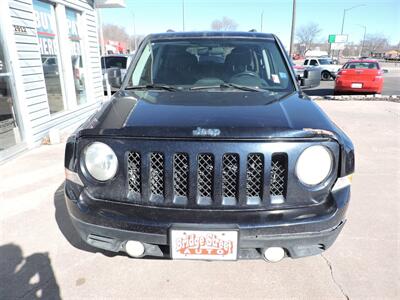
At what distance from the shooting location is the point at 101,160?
197cm

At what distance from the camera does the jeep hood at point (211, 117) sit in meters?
1.87

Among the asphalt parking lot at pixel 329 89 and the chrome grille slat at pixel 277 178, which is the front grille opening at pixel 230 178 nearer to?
the chrome grille slat at pixel 277 178

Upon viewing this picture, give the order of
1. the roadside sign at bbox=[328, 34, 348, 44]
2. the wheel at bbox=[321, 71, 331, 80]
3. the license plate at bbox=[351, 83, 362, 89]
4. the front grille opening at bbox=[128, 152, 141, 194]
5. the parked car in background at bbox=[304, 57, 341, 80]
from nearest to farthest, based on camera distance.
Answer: the front grille opening at bbox=[128, 152, 141, 194] < the license plate at bbox=[351, 83, 362, 89] < the parked car in background at bbox=[304, 57, 341, 80] < the wheel at bbox=[321, 71, 331, 80] < the roadside sign at bbox=[328, 34, 348, 44]

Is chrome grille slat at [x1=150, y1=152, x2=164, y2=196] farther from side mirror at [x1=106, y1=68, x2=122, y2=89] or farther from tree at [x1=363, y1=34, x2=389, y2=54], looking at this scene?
tree at [x1=363, y1=34, x2=389, y2=54]

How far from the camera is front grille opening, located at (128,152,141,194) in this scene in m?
1.94

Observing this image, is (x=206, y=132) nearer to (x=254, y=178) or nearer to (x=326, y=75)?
(x=254, y=178)

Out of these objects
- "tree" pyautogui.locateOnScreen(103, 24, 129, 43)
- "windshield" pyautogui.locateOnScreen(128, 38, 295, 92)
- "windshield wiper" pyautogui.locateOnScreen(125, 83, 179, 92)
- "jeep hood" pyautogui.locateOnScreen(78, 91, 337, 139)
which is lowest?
"jeep hood" pyautogui.locateOnScreen(78, 91, 337, 139)

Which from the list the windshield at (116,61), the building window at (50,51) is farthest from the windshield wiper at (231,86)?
the windshield at (116,61)

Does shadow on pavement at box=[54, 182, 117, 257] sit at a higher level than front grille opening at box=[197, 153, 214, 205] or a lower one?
lower

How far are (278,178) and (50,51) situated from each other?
21.3ft

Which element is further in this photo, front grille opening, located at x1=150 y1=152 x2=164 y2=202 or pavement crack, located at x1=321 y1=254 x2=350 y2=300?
pavement crack, located at x1=321 y1=254 x2=350 y2=300

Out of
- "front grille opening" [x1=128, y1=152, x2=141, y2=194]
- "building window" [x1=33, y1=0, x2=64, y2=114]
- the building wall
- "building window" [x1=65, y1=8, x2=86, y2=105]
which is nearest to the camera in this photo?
"front grille opening" [x1=128, y1=152, x2=141, y2=194]

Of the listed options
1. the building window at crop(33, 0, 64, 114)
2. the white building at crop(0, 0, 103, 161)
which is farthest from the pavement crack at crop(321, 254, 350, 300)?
the building window at crop(33, 0, 64, 114)

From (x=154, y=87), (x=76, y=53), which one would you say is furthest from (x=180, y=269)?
(x=76, y=53)
